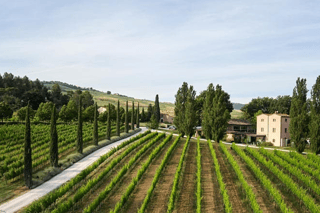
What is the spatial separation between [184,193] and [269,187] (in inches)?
225

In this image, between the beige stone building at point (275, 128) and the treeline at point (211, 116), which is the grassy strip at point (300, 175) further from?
the beige stone building at point (275, 128)

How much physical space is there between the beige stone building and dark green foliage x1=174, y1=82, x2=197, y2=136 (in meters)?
16.5

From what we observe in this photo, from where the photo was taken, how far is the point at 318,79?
42281 mm

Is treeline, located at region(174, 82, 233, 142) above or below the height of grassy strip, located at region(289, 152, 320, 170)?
above

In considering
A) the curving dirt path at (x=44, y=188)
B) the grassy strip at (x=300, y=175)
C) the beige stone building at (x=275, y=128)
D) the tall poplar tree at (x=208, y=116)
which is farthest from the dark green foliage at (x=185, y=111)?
the curving dirt path at (x=44, y=188)

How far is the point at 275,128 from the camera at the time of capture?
51188mm

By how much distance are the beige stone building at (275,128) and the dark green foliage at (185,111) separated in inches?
649

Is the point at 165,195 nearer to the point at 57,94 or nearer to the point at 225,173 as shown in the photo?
the point at 225,173

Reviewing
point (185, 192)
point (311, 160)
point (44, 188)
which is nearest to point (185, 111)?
point (311, 160)

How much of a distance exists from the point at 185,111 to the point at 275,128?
64.4 feet

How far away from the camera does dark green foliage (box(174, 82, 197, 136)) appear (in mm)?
44500

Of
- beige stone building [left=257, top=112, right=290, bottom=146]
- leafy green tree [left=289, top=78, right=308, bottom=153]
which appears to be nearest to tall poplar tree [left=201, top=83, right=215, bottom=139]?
leafy green tree [left=289, top=78, right=308, bottom=153]

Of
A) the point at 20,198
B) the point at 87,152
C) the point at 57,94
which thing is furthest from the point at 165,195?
the point at 57,94

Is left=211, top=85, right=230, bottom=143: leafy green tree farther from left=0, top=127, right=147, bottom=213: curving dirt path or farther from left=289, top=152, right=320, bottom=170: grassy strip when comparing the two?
left=0, top=127, right=147, bottom=213: curving dirt path
